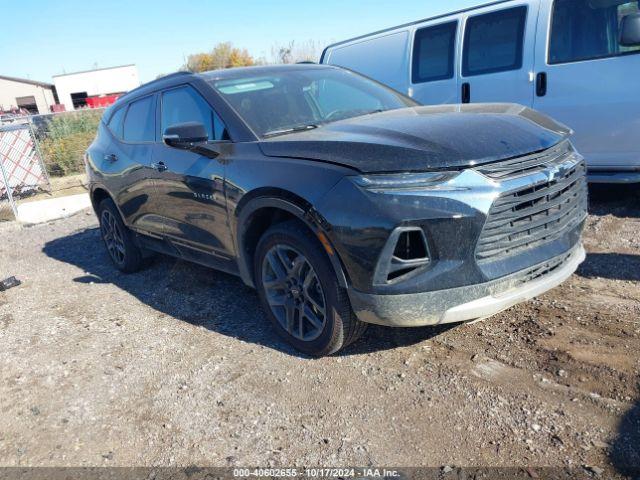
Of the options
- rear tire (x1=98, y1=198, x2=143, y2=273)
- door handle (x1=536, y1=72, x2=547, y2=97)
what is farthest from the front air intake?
door handle (x1=536, y1=72, x2=547, y2=97)

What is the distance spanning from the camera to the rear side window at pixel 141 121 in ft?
15.6

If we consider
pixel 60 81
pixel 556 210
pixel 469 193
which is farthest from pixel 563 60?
pixel 60 81

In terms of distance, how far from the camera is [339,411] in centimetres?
292

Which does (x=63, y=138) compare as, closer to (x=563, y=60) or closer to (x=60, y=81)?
(x=563, y=60)

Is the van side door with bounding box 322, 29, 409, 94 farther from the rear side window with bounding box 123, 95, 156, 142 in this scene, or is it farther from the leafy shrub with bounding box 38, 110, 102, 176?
the leafy shrub with bounding box 38, 110, 102, 176

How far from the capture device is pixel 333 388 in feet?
10.2

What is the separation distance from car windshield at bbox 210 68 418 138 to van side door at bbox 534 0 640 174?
7.21 feet

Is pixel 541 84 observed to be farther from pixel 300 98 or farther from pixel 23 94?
pixel 23 94

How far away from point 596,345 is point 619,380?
1.21 feet

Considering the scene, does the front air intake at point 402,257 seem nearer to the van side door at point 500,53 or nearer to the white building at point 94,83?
the van side door at point 500,53

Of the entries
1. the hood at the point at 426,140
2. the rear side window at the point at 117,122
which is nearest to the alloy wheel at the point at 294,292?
the hood at the point at 426,140

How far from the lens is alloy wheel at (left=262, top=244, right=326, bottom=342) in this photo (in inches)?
128

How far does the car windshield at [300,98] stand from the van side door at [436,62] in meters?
2.33

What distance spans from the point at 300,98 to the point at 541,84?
3166mm
